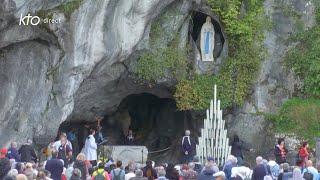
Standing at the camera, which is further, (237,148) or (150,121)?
(150,121)

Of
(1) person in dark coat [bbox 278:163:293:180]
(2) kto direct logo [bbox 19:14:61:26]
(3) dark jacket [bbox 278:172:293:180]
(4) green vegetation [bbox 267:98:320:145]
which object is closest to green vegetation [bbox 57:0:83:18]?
(2) kto direct logo [bbox 19:14:61:26]

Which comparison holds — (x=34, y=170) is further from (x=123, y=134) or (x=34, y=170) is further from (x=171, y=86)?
(x=123, y=134)

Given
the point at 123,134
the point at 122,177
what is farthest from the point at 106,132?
the point at 122,177

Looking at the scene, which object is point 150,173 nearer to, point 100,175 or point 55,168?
point 100,175

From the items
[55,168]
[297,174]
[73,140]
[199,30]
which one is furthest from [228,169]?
[73,140]

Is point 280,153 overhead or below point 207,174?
overhead

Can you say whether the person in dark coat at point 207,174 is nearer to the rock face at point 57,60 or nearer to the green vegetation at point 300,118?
the rock face at point 57,60

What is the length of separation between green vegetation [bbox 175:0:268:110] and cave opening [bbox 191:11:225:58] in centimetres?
92

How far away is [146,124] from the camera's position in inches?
1475

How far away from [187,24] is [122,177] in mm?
11785

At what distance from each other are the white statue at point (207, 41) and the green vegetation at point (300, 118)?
281 cm

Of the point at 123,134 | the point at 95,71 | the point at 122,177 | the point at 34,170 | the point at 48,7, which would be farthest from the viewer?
the point at 123,134

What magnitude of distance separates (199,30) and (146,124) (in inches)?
188

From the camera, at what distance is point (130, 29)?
31.0 metres
